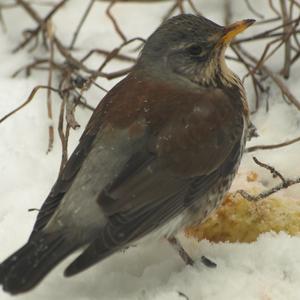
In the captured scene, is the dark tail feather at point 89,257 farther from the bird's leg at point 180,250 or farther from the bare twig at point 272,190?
the bare twig at point 272,190

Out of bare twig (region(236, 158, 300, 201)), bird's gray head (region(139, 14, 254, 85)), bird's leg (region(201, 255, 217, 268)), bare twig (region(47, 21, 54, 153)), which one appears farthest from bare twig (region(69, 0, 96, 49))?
bird's leg (region(201, 255, 217, 268))

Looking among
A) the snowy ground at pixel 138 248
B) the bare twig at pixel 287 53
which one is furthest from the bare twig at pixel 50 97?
the bare twig at pixel 287 53

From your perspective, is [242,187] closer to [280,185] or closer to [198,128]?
[280,185]

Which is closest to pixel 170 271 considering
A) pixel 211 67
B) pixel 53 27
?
pixel 211 67

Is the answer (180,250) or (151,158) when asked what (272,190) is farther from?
(151,158)

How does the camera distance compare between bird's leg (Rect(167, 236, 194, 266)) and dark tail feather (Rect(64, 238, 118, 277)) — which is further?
bird's leg (Rect(167, 236, 194, 266))

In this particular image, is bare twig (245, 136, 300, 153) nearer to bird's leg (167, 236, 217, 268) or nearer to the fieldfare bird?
the fieldfare bird
